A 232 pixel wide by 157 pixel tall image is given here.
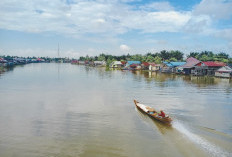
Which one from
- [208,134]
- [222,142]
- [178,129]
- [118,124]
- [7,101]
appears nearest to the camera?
[222,142]

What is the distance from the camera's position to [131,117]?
18000 mm

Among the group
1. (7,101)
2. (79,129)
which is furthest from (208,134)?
(7,101)

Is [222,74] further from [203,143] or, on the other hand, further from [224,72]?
[203,143]

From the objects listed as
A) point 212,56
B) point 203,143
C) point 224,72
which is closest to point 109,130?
point 203,143

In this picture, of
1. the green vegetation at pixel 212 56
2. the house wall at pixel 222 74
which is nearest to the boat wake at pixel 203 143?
the house wall at pixel 222 74

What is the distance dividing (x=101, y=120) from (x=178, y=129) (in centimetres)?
713

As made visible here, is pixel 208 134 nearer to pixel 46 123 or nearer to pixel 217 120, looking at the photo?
pixel 217 120

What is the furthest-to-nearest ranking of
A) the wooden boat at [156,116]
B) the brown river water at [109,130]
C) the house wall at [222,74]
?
the house wall at [222,74] < the wooden boat at [156,116] < the brown river water at [109,130]

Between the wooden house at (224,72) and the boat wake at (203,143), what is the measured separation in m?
48.1

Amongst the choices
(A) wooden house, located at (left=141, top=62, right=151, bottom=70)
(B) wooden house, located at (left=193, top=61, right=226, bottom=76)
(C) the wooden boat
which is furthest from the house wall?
(C) the wooden boat

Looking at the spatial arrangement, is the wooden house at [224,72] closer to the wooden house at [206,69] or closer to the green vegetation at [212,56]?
the wooden house at [206,69]

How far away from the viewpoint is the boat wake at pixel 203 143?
1142 cm

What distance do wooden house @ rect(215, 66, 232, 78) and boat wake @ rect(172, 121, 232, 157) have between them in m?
48.1

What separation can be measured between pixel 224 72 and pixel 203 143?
50971 mm
